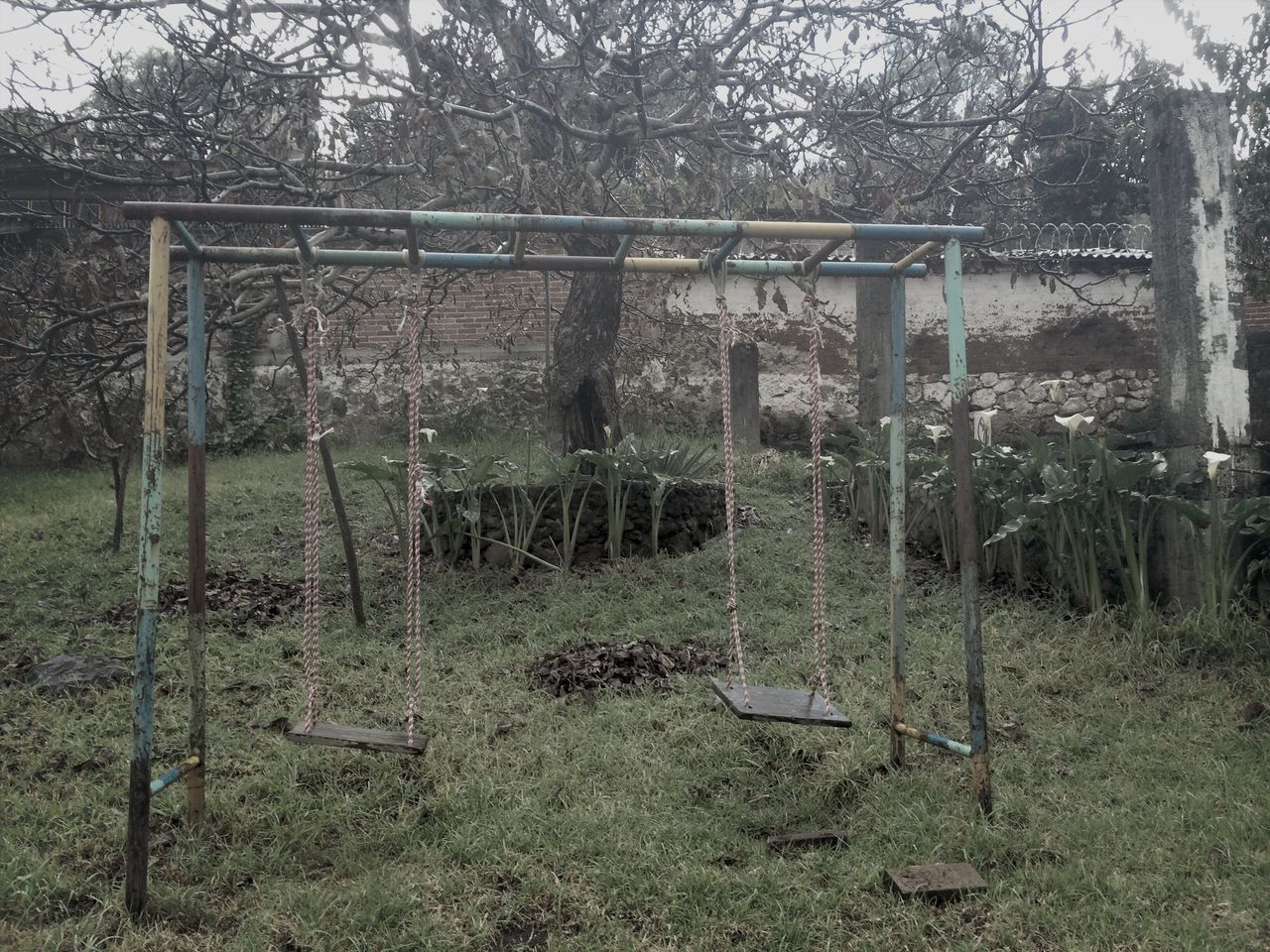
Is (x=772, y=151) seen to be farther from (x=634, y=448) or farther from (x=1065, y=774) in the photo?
(x=1065, y=774)

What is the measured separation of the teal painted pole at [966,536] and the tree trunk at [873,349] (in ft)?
15.3

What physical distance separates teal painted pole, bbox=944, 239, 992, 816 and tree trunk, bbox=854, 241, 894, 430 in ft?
15.3

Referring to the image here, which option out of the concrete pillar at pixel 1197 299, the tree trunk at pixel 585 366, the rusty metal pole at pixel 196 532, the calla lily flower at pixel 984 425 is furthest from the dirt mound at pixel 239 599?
the concrete pillar at pixel 1197 299

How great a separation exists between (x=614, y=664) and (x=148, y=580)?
2097mm

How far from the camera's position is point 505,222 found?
291 cm

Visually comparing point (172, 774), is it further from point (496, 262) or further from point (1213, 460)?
point (1213, 460)

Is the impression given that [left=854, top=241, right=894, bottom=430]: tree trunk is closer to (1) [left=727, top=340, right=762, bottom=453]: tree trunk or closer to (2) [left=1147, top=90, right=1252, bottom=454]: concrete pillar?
(1) [left=727, top=340, right=762, bottom=453]: tree trunk

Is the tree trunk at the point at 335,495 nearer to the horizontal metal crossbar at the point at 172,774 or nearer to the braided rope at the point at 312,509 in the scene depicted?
the braided rope at the point at 312,509

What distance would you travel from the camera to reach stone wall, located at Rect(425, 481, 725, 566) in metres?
6.07

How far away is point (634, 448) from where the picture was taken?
6.36 m

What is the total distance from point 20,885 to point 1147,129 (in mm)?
5494

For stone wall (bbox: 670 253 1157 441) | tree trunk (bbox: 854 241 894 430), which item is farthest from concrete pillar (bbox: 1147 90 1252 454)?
stone wall (bbox: 670 253 1157 441)

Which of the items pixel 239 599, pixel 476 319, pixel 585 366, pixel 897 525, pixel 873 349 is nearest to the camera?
pixel 897 525

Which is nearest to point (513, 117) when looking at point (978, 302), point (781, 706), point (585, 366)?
point (585, 366)
